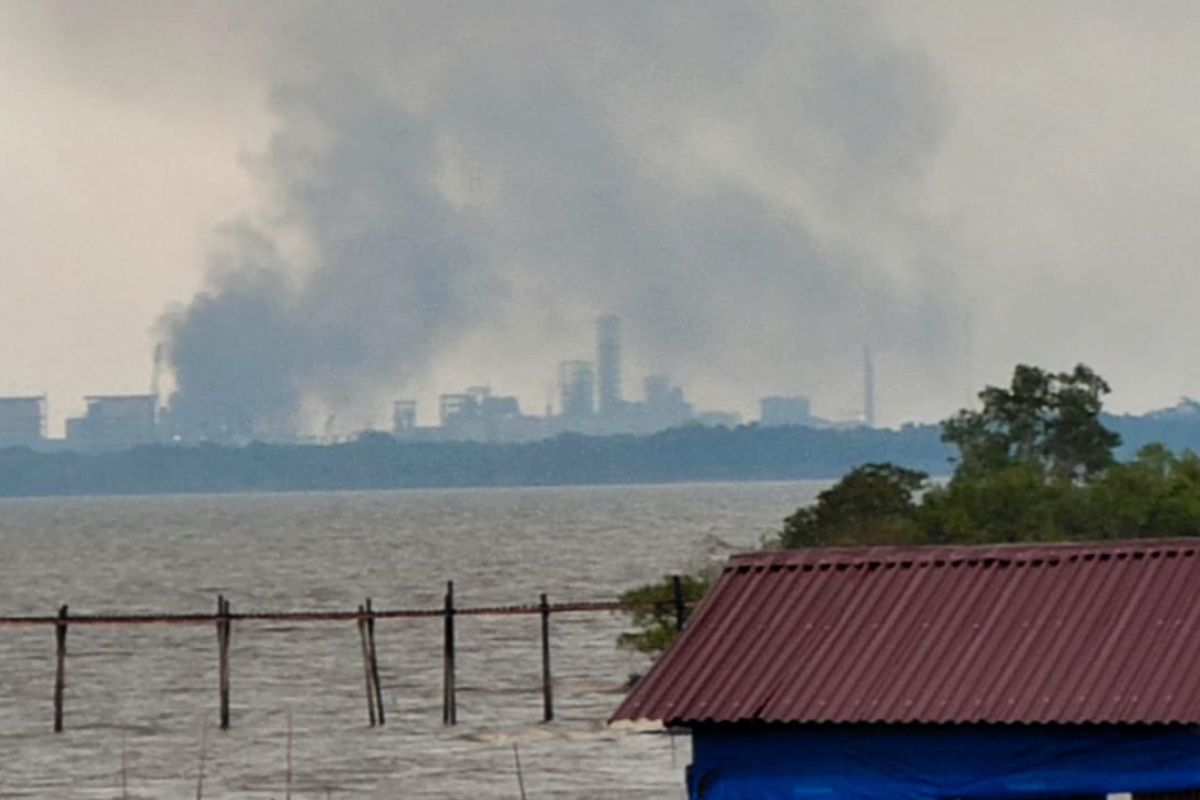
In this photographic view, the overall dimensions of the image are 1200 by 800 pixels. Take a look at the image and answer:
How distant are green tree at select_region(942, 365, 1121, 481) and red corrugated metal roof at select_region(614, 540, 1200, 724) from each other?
6589 cm

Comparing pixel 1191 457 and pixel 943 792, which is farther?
pixel 1191 457

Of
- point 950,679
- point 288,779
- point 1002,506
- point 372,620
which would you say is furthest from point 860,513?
point 950,679

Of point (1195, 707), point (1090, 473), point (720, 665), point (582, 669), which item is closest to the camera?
point (1195, 707)

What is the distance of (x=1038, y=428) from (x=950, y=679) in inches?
2768

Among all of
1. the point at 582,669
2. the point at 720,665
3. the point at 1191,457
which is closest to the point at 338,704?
the point at 582,669

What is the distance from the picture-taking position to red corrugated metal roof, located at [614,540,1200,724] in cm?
2102

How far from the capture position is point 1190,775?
21172mm

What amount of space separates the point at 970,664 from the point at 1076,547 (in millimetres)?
1469

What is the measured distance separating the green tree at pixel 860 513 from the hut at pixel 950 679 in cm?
4684

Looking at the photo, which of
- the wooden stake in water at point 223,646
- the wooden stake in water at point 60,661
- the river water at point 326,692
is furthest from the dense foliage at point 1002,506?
the wooden stake in water at point 60,661

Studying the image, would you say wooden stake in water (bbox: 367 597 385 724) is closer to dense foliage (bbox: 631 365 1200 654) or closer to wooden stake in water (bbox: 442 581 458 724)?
wooden stake in water (bbox: 442 581 458 724)

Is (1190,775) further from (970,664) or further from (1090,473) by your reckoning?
(1090,473)

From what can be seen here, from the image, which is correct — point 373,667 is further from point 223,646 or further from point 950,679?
point 950,679

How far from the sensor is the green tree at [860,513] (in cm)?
7044
